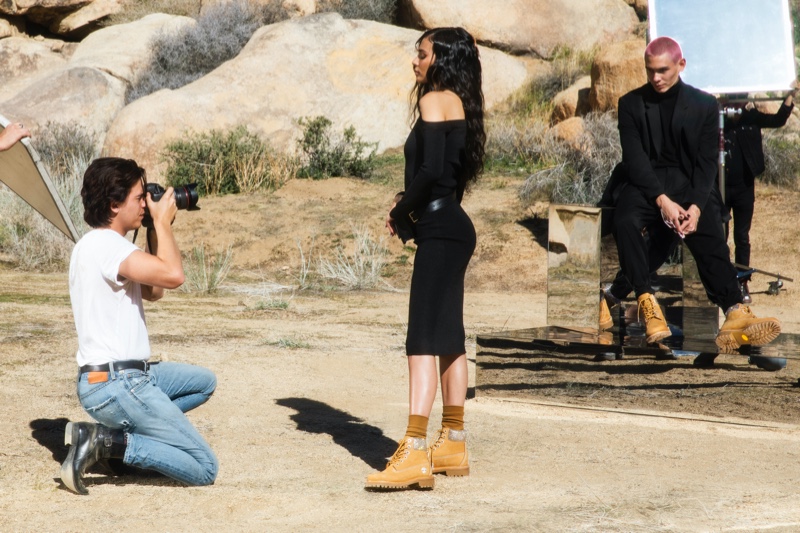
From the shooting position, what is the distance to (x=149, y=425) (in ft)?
13.0

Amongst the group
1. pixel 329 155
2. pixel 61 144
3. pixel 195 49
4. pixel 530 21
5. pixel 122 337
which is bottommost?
pixel 122 337

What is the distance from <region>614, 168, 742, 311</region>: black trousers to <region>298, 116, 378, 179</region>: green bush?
9262 mm

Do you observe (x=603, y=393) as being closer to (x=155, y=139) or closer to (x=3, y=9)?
(x=155, y=139)

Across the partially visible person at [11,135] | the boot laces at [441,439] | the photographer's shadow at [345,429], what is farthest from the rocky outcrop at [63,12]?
the boot laces at [441,439]

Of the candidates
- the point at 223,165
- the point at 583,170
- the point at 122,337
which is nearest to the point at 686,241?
the point at 122,337

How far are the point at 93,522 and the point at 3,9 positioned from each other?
70.9ft

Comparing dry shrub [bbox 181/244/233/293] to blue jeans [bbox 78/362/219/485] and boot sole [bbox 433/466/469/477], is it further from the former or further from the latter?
boot sole [bbox 433/466/469/477]

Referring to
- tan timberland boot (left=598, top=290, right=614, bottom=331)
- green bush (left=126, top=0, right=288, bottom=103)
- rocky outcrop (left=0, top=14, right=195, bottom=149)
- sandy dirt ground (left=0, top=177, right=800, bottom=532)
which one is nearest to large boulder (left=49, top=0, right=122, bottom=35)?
rocky outcrop (left=0, top=14, right=195, bottom=149)

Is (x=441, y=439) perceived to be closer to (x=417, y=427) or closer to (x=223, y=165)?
(x=417, y=427)

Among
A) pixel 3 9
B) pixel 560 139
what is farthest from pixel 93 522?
pixel 3 9

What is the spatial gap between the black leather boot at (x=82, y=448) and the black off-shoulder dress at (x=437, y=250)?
1.24 meters

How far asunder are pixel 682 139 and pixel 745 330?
1136 millimetres

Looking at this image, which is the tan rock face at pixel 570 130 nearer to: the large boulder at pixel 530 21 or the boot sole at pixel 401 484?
the large boulder at pixel 530 21

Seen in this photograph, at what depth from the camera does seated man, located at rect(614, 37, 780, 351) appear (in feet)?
18.2
